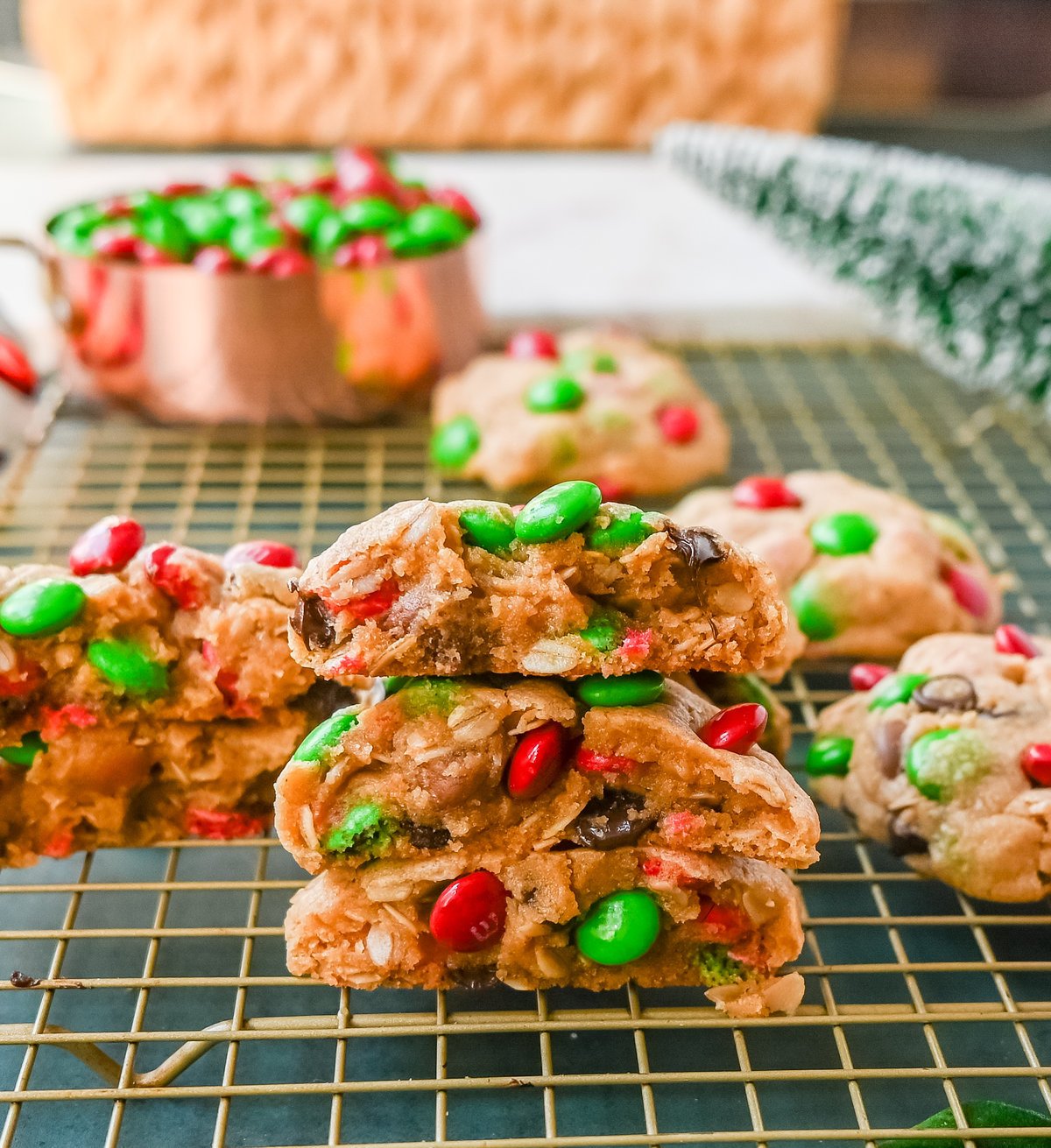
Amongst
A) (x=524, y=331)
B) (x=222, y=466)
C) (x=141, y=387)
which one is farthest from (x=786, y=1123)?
(x=524, y=331)

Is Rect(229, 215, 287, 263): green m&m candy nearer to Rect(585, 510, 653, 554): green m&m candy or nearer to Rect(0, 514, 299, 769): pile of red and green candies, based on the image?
Rect(0, 514, 299, 769): pile of red and green candies

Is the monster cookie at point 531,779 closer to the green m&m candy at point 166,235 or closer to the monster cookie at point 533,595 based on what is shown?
the monster cookie at point 533,595

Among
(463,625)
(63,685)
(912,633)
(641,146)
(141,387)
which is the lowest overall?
(641,146)

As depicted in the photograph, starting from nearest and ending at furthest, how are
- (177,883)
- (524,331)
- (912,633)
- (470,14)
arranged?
(177,883), (912,633), (524,331), (470,14)

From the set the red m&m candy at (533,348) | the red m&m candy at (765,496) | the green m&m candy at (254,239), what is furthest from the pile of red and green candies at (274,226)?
the red m&m candy at (765,496)

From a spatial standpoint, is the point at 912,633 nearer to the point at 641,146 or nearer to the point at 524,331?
the point at 524,331

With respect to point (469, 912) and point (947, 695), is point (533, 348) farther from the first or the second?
point (469, 912)

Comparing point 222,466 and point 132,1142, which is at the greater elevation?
point 132,1142

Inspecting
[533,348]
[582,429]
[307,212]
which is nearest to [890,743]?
[582,429]
